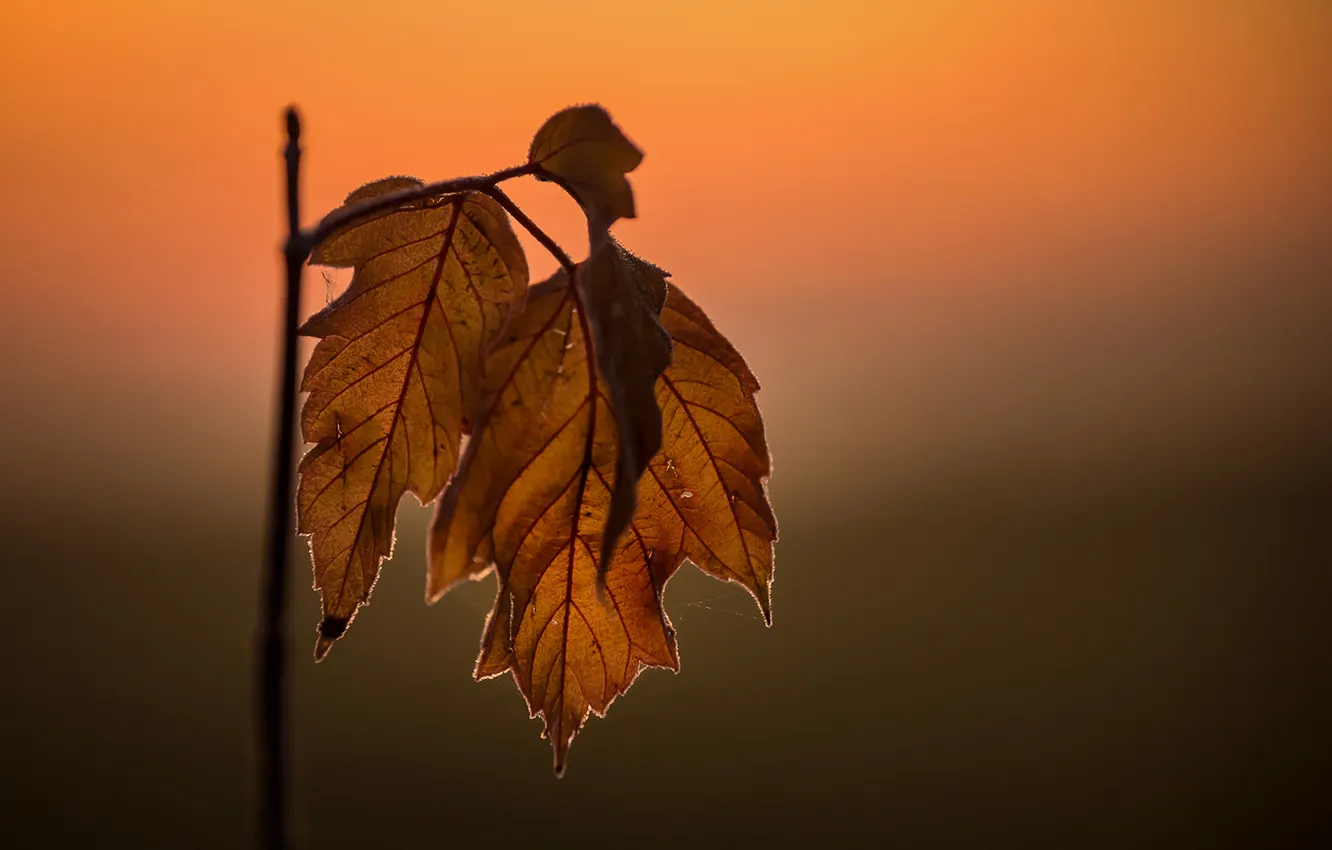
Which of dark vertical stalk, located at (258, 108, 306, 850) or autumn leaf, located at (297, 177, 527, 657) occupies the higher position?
autumn leaf, located at (297, 177, 527, 657)

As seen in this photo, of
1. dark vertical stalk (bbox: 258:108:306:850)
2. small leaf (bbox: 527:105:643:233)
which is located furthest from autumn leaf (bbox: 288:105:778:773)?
dark vertical stalk (bbox: 258:108:306:850)

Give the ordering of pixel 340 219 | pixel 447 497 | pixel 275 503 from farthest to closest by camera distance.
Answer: pixel 447 497 → pixel 340 219 → pixel 275 503

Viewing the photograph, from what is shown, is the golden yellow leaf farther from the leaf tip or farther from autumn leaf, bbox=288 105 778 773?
the leaf tip

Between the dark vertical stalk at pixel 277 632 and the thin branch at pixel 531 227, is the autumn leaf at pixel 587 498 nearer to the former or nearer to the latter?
the thin branch at pixel 531 227

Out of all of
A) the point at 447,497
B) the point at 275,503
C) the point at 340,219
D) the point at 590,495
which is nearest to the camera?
the point at 275,503

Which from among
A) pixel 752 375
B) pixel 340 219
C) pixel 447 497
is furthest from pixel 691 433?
pixel 340 219

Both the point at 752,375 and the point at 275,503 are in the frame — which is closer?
the point at 275,503

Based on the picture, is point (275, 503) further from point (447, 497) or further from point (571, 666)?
point (571, 666)

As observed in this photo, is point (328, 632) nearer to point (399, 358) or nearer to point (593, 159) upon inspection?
point (399, 358)
